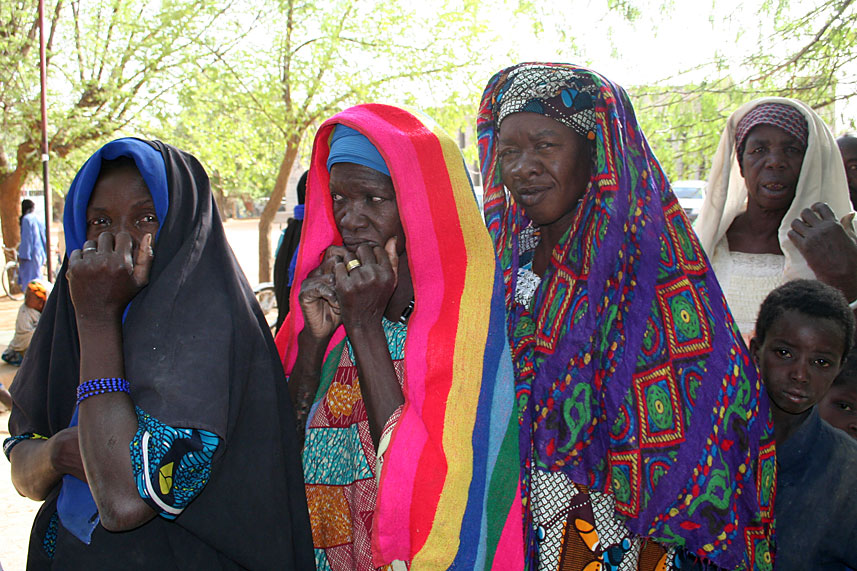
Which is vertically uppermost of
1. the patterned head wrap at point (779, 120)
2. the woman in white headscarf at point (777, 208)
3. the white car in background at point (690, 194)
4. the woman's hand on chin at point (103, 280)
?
the white car in background at point (690, 194)

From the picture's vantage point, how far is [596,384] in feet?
5.25

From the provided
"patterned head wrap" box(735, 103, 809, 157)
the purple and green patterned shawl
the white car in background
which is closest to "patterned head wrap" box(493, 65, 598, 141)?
the purple and green patterned shawl

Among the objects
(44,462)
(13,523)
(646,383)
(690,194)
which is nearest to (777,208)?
(646,383)

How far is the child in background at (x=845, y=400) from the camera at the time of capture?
7.59 feet

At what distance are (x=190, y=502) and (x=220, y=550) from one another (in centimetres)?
15

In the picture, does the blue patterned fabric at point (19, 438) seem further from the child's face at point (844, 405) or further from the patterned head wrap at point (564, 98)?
the child's face at point (844, 405)

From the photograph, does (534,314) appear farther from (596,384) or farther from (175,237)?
(175,237)

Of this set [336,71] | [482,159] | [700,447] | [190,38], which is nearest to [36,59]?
[190,38]

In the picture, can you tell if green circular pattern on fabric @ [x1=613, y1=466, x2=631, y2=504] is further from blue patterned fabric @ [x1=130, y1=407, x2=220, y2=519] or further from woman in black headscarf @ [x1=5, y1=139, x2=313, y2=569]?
blue patterned fabric @ [x1=130, y1=407, x2=220, y2=519]

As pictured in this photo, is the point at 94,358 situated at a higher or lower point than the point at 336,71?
lower

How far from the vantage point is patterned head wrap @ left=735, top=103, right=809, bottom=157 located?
2.52 m

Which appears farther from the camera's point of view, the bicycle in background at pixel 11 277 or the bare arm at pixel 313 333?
the bicycle in background at pixel 11 277

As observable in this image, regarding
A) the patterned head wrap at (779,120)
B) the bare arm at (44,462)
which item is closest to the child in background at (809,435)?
the patterned head wrap at (779,120)

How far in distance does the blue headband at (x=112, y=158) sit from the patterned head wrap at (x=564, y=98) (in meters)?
0.91
